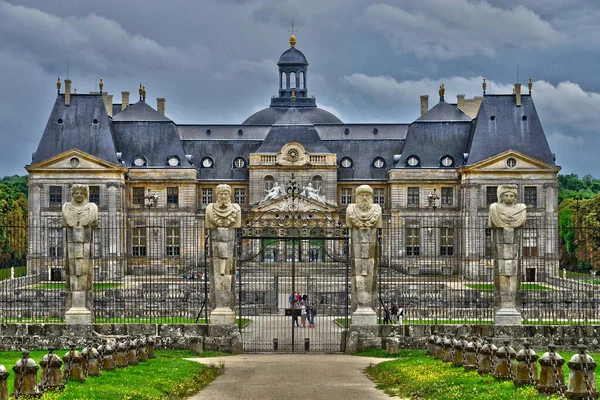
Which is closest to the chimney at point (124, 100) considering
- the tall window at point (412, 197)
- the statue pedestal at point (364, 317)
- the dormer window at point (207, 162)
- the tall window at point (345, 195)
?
the dormer window at point (207, 162)

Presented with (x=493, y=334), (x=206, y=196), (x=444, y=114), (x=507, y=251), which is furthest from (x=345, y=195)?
(x=493, y=334)

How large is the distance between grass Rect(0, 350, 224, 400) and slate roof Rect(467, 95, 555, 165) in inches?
2427

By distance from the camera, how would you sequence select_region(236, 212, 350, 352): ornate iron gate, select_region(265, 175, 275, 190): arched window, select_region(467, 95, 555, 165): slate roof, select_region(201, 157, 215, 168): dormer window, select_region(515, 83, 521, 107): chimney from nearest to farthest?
1. select_region(236, 212, 350, 352): ornate iron gate
2. select_region(467, 95, 555, 165): slate roof
3. select_region(515, 83, 521, 107): chimney
4. select_region(265, 175, 275, 190): arched window
5. select_region(201, 157, 215, 168): dormer window

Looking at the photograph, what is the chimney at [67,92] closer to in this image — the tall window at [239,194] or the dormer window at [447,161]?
the tall window at [239,194]

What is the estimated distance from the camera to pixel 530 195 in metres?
84.1

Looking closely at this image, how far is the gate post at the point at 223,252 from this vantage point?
29.2 meters

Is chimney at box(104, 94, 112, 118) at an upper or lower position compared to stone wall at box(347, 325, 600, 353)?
upper

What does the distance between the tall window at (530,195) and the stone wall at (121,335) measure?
5770 centimetres

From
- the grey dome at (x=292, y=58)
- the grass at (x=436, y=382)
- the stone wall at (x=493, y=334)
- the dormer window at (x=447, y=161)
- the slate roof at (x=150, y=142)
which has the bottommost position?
the grass at (x=436, y=382)

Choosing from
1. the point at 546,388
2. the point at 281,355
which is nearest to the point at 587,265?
the point at 281,355

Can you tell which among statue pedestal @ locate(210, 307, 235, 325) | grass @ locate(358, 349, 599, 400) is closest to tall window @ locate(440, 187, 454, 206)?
statue pedestal @ locate(210, 307, 235, 325)

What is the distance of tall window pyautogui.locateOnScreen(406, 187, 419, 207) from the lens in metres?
86.9

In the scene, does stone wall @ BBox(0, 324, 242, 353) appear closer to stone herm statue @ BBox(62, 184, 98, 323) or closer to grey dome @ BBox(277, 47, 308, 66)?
stone herm statue @ BBox(62, 184, 98, 323)

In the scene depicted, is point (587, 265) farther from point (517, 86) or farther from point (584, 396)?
point (584, 396)
